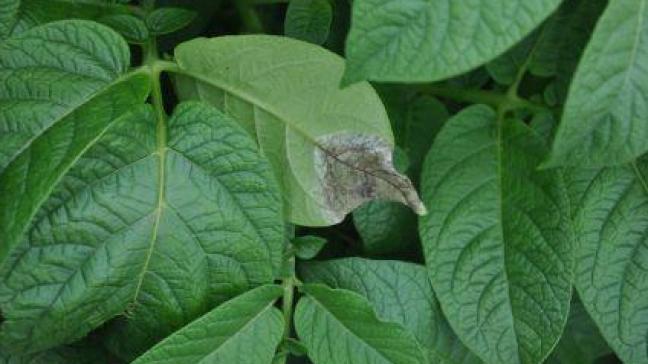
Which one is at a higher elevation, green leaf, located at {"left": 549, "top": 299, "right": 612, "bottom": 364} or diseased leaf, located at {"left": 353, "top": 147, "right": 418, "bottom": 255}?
diseased leaf, located at {"left": 353, "top": 147, "right": 418, "bottom": 255}

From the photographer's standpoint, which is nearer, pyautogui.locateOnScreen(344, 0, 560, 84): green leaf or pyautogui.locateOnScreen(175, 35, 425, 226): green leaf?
pyautogui.locateOnScreen(344, 0, 560, 84): green leaf

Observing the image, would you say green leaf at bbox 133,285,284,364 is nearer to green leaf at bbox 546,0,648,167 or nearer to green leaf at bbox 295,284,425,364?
green leaf at bbox 295,284,425,364

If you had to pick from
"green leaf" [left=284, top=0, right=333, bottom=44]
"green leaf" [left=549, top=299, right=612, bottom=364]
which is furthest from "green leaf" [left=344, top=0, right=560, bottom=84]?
"green leaf" [left=549, top=299, right=612, bottom=364]

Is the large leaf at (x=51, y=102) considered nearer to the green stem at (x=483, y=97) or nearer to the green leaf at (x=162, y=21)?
the green leaf at (x=162, y=21)

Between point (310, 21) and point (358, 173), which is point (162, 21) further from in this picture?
point (358, 173)

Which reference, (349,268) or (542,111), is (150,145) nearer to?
(349,268)

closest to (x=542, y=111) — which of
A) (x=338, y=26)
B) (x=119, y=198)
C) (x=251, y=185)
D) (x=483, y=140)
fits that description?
(x=483, y=140)
